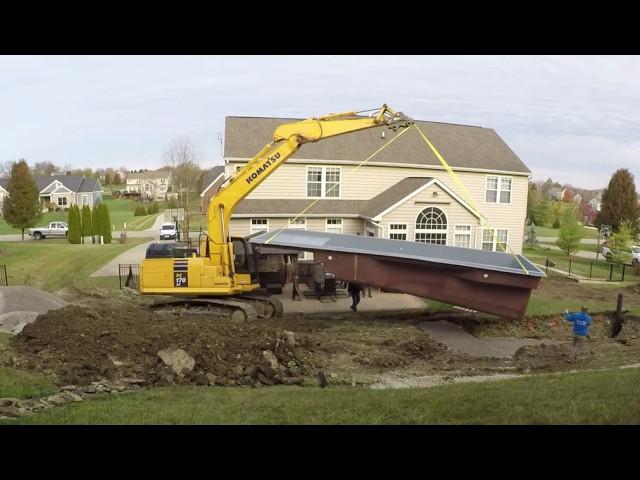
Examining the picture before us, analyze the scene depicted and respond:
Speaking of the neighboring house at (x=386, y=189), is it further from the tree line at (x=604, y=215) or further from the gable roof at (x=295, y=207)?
the tree line at (x=604, y=215)

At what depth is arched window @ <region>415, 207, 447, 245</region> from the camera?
16.5 metres

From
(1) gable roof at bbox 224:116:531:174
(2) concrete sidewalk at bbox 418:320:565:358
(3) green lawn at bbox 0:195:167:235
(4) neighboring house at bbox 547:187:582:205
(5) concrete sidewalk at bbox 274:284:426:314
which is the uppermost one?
(1) gable roof at bbox 224:116:531:174

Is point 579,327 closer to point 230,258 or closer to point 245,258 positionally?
point 245,258

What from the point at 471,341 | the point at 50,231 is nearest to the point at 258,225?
the point at 471,341

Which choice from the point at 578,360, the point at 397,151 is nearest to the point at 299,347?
the point at 578,360

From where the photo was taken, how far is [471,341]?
11.1 meters

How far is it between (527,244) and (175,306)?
29.5 meters

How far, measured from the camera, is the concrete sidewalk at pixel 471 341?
10.3 metres

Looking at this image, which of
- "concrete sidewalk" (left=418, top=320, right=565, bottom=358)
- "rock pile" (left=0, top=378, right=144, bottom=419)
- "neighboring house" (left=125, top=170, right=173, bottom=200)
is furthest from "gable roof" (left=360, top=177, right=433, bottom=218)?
"neighboring house" (left=125, top=170, right=173, bottom=200)

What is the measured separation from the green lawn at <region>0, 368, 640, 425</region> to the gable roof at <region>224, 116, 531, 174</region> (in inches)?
471

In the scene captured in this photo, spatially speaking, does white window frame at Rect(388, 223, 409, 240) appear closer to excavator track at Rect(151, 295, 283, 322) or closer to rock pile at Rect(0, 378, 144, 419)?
excavator track at Rect(151, 295, 283, 322)

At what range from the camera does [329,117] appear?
11.4 m

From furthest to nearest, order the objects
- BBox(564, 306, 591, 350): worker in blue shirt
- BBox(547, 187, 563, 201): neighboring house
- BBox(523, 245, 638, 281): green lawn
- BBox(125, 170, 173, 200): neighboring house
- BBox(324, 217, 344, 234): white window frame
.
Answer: BBox(125, 170, 173, 200): neighboring house
BBox(523, 245, 638, 281): green lawn
BBox(324, 217, 344, 234): white window frame
BBox(547, 187, 563, 201): neighboring house
BBox(564, 306, 591, 350): worker in blue shirt

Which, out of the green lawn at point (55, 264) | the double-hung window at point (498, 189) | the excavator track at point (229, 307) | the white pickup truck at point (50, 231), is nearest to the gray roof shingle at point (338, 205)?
the double-hung window at point (498, 189)
